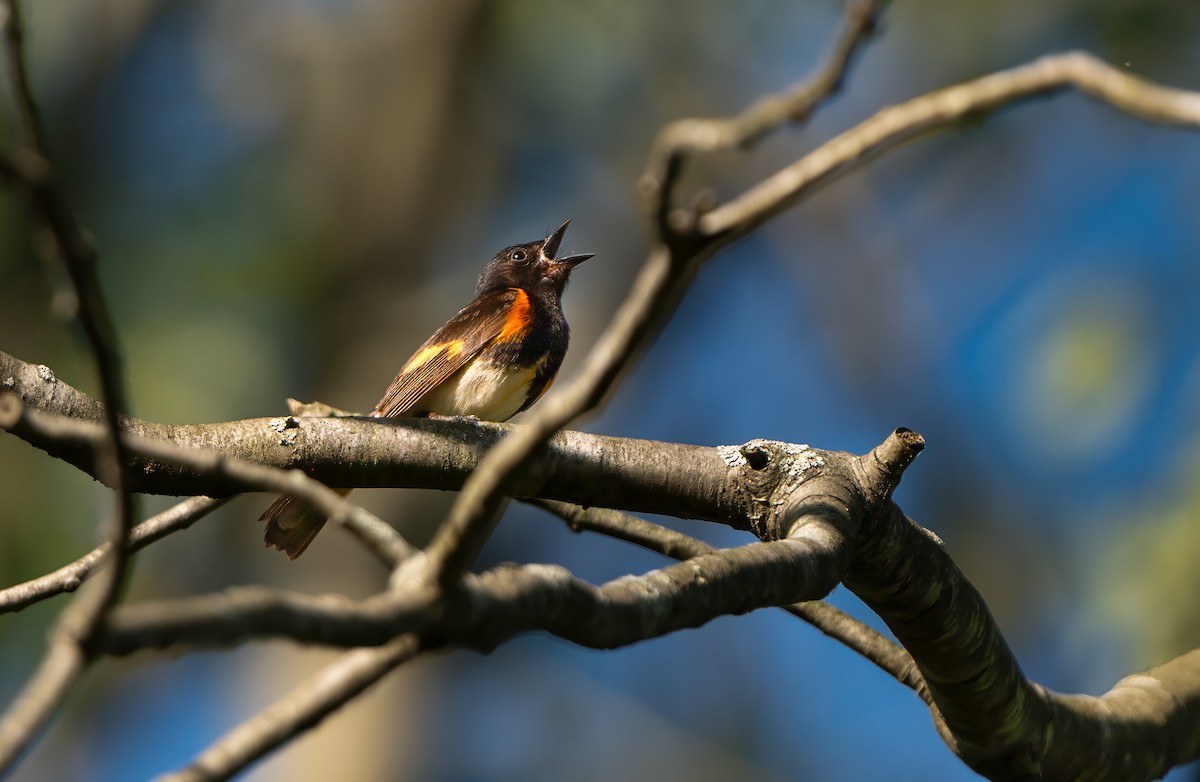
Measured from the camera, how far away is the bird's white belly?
5754 millimetres

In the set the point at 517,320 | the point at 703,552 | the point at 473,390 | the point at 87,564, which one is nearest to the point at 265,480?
the point at 87,564

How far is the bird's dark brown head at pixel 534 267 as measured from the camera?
6.77m

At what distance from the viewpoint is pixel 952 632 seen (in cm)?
294

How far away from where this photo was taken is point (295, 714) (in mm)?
1432

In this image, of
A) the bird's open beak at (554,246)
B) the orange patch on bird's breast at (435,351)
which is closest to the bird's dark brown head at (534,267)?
the bird's open beak at (554,246)

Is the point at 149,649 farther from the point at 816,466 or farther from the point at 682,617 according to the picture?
the point at 816,466

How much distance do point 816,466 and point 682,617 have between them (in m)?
1.11

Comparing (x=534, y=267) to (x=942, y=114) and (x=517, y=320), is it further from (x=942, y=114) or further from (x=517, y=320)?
(x=942, y=114)

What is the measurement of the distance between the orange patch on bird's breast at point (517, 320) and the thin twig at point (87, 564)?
118 inches

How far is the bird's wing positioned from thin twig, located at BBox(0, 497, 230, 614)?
2.75 meters

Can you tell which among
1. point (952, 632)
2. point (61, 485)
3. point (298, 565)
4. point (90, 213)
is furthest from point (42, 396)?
point (90, 213)

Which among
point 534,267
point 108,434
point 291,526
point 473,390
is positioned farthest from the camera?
point 534,267

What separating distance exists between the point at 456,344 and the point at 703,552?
2871 millimetres

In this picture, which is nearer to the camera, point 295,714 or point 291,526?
point 295,714
